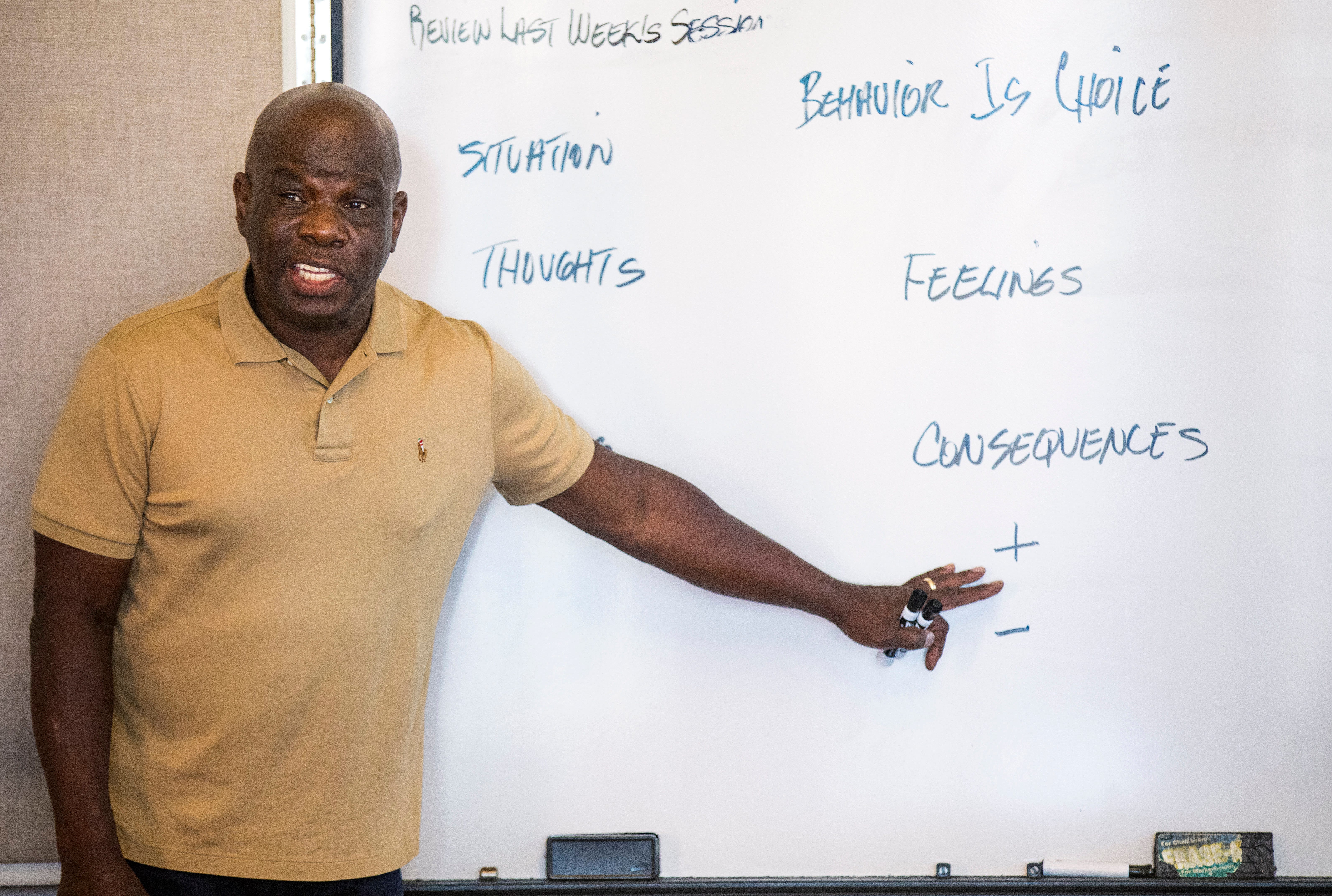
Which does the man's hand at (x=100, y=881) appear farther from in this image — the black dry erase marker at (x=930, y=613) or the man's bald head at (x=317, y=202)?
the black dry erase marker at (x=930, y=613)

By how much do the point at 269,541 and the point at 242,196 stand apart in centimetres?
35

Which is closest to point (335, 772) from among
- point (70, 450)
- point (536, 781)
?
point (536, 781)

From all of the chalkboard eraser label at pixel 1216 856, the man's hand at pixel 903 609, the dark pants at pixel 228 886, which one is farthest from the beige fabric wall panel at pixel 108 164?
the chalkboard eraser label at pixel 1216 856

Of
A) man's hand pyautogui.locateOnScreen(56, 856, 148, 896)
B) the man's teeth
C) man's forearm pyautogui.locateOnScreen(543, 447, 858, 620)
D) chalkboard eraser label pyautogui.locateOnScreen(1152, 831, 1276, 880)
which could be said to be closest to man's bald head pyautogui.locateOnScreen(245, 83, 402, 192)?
the man's teeth

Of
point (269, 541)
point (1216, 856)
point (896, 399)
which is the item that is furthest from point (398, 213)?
point (1216, 856)

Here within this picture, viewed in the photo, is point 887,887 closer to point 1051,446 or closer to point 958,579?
point 958,579

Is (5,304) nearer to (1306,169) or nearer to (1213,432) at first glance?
(1213,432)

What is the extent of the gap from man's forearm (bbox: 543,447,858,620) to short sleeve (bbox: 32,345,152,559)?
0.43 m

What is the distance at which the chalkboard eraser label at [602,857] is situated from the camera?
48.3 inches

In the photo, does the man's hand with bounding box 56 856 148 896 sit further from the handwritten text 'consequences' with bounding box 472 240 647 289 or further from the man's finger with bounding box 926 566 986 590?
the man's finger with bounding box 926 566 986 590

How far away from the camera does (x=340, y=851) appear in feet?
3.31

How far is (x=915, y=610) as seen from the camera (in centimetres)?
119

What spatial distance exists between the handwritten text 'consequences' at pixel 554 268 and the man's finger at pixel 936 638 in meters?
0.56

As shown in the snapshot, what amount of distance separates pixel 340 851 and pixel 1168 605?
3.30 feet
